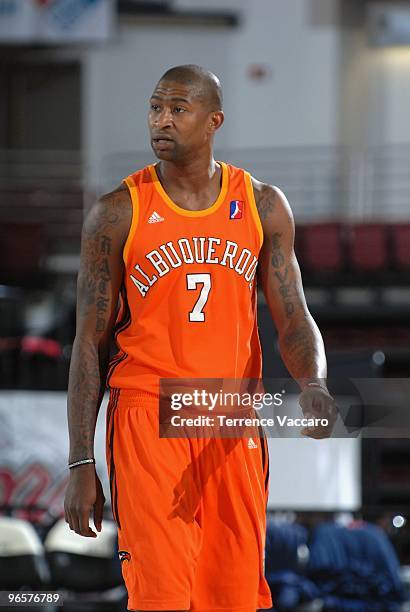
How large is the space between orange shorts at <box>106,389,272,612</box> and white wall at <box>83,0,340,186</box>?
9894 millimetres

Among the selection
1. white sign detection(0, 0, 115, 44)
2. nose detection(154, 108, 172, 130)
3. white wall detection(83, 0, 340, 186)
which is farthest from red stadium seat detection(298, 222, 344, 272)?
nose detection(154, 108, 172, 130)

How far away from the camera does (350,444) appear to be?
18.0 ft

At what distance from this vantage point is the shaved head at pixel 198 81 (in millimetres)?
2635

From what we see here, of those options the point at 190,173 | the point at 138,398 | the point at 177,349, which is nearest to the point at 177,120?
the point at 190,173

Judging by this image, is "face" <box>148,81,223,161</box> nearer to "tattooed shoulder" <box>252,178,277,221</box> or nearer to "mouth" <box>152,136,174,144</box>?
"mouth" <box>152,136,174,144</box>

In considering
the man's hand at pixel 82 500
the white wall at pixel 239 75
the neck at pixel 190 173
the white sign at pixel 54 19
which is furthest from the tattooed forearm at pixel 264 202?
the white sign at pixel 54 19

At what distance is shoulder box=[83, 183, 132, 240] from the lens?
2.67 metres

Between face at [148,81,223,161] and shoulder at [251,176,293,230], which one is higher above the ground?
face at [148,81,223,161]

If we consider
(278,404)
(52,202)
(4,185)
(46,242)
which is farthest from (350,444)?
(4,185)

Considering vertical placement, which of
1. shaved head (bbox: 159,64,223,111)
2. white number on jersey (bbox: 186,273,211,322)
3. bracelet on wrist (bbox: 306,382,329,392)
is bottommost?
bracelet on wrist (bbox: 306,382,329,392)

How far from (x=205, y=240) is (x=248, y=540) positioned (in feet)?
2.41

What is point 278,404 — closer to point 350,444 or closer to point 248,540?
point 248,540

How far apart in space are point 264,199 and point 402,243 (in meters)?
7.86

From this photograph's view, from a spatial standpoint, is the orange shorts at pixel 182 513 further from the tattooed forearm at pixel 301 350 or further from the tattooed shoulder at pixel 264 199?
the tattooed shoulder at pixel 264 199
